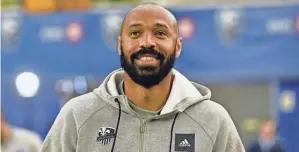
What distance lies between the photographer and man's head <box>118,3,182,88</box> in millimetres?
3922

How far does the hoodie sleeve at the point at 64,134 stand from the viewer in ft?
13.2

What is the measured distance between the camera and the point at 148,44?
153 inches

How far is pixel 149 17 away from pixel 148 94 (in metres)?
0.33

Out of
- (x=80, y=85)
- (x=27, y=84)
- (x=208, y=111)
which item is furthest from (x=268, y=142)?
(x=208, y=111)

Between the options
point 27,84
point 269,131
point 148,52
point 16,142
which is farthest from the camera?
point 27,84

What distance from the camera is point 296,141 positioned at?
13.5 meters

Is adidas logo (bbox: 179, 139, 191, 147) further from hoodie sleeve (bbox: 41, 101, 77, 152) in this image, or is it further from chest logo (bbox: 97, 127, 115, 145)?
hoodie sleeve (bbox: 41, 101, 77, 152)

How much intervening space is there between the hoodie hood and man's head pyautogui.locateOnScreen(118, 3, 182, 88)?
12 centimetres

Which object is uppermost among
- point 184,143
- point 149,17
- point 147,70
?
point 149,17

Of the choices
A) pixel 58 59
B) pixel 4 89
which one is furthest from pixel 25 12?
pixel 4 89

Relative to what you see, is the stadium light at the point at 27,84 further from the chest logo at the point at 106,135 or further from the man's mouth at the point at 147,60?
the man's mouth at the point at 147,60

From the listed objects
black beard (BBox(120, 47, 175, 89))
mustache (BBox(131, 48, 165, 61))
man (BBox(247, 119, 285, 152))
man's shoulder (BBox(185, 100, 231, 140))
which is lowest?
man (BBox(247, 119, 285, 152))

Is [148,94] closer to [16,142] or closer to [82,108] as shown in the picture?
[82,108]

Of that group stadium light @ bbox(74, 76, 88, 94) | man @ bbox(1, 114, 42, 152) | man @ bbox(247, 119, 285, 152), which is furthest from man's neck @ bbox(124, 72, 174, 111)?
stadium light @ bbox(74, 76, 88, 94)
